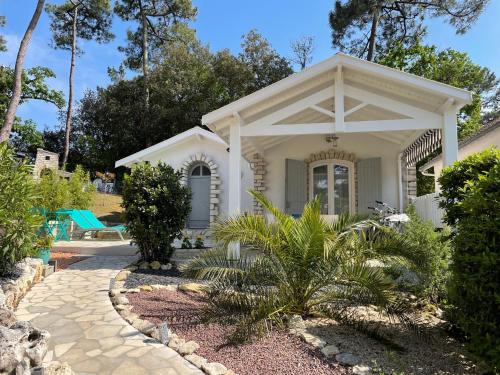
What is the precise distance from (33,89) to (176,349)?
29.1 m

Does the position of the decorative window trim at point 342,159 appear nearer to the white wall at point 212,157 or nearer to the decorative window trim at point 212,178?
the white wall at point 212,157

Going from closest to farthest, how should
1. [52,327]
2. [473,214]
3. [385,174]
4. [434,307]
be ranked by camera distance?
1. [473,214]
2. [52,327]
3. [434,307]
4. [385,174]

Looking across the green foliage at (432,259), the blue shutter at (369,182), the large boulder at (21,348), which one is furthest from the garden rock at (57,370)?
the blue shutter at (369,182)

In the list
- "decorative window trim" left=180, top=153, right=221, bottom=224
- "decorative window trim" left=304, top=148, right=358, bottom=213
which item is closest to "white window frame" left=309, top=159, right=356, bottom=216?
"decorative window trim" left=304, top=148, right=358, bottom=213

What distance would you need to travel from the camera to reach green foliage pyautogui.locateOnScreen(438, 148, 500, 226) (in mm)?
3539

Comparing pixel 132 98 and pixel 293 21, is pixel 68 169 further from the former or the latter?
pixel 293 21

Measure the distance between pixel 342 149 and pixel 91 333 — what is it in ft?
28.6

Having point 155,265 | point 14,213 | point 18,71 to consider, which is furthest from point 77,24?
point 14,213

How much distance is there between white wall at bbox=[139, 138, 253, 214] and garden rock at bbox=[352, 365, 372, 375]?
9.14m

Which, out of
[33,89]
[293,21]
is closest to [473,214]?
[293,21]

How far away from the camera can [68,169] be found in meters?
25.1

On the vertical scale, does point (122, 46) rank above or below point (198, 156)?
above

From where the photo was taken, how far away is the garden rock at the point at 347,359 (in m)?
3.13

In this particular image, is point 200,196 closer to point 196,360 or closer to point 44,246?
point 44,246
